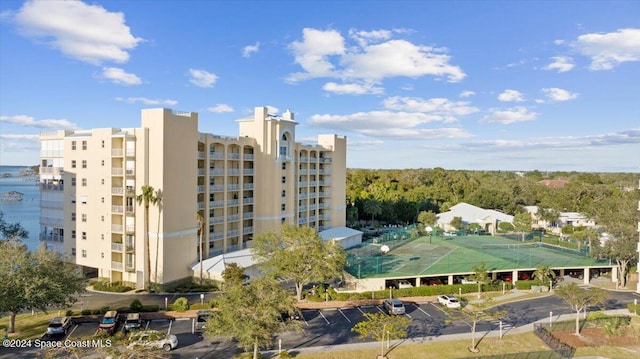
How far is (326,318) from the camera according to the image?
109 feet

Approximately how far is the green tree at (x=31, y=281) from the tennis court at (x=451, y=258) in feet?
Answer: 83.8

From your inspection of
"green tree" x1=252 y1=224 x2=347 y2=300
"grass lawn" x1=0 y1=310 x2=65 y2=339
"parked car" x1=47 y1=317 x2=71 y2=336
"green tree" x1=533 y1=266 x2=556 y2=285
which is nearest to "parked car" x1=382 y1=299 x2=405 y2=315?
"green tree" x1=252 y1=224 x2=347 y2=300

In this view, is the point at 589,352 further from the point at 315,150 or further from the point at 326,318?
the point at 315,150

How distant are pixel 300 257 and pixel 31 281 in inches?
796

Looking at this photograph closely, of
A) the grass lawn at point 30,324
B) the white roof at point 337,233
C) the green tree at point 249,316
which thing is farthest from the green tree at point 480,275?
the grass lawn at point 30,324

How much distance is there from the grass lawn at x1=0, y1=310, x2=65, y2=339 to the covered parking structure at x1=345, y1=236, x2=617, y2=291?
26519 mm

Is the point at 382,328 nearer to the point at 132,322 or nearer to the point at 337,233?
the point at 132,322

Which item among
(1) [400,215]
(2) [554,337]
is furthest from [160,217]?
(1) [400,215]

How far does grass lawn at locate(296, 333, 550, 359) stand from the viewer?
26.2 m

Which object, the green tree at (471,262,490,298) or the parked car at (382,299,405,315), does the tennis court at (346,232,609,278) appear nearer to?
the green tree at (471,262,490,298)

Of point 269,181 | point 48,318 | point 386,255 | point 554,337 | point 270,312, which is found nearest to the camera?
point 270,312

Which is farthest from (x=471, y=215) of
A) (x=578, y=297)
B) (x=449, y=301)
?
(x=578, y=297)

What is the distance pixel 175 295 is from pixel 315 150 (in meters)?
32.5

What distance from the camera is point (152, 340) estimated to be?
871 inches
